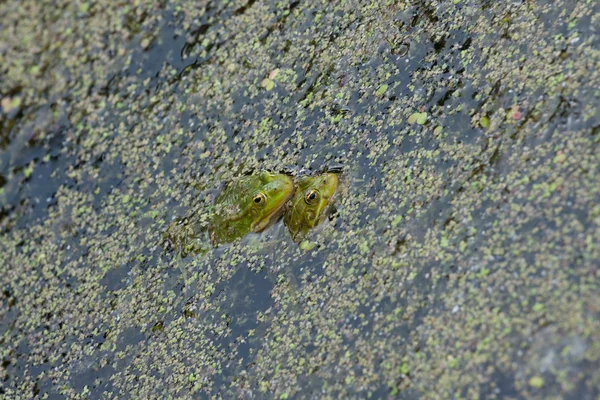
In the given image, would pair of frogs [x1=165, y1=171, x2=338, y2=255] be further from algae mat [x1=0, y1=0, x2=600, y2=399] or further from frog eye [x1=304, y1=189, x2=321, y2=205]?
algae mat [x1=0, y1=0, x2=600, y2=399]

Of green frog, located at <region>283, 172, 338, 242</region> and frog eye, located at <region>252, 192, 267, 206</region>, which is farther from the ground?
frog eye, located at <region>252, 192, 267, 206</region>

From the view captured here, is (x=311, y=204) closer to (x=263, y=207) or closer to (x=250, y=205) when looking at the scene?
(x=263, y=207)

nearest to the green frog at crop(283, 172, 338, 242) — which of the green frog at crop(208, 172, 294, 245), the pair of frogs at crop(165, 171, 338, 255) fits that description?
the pair of frogs at crop(165, 171, 338, 255)

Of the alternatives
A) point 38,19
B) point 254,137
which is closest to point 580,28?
point 254,137

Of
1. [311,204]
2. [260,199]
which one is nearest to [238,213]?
[260,199]

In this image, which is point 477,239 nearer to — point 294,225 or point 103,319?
point 294,225

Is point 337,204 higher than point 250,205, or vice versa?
point 250,205
